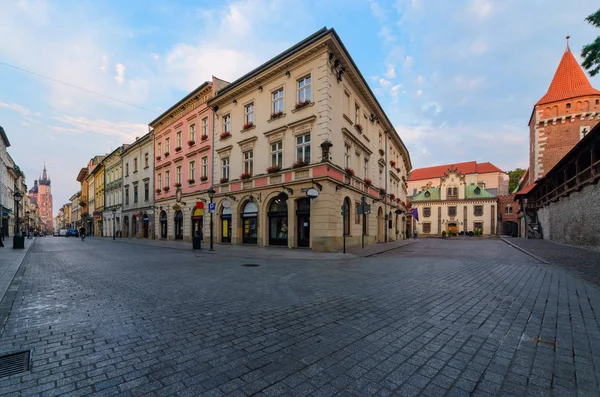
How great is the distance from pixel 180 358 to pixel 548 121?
50.1 m

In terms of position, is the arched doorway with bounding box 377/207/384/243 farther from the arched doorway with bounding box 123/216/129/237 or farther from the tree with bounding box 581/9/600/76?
the arched doorway with bounding box 123/216/129/237

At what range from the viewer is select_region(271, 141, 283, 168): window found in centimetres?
1891

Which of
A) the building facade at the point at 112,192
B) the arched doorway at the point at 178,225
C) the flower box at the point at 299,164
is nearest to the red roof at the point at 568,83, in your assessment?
the flower box at the point at 299,164

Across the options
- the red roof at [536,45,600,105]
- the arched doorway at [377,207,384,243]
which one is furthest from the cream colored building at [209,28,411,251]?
the red roof at [536,45,600,105]

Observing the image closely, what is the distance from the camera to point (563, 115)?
1432 inches

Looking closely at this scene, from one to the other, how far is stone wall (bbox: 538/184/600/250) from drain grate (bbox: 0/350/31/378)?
23489 mm

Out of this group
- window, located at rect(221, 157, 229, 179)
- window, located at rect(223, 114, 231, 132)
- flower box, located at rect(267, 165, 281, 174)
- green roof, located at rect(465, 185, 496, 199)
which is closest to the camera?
flower box, located at rect(267, 165, 281, 174)

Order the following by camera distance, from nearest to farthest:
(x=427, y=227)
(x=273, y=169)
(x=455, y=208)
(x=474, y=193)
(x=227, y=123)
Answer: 1. (x=273, y=169)
2. (x=227, y=123)
3. (x=474, y=193)
4. (x=455, y=208)
5. (x=427, y=227)

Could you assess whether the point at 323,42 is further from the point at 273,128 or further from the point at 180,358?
the point at 180,358

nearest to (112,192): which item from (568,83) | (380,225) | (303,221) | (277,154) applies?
(277,154)

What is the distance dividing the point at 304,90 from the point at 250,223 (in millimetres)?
10003

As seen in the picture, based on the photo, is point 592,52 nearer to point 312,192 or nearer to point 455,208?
point 312,192

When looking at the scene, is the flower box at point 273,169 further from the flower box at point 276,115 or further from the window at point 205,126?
the window at point 205,126

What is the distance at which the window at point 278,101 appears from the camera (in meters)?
19.3
